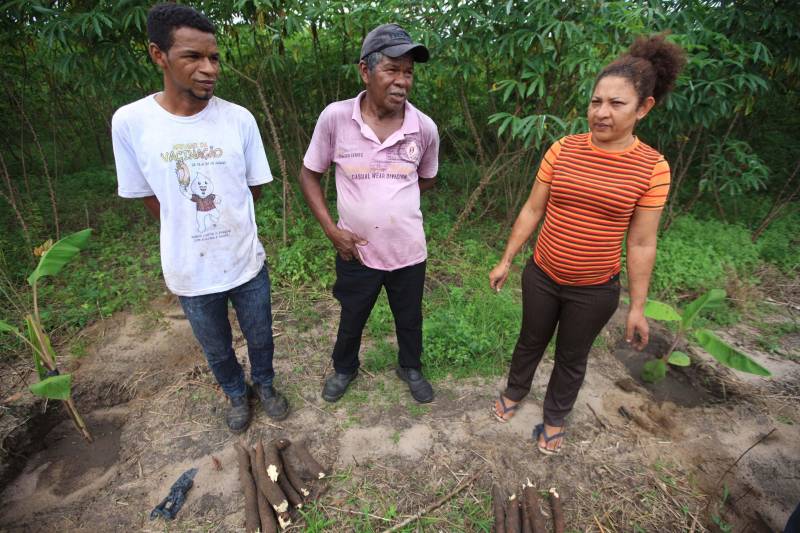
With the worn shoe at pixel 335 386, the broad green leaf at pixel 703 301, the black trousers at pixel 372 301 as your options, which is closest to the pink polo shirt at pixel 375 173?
the black trousers at pixel 372 301

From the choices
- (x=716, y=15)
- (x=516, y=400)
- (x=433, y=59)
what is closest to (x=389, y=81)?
(x=433, y=59)

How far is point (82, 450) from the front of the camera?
2.37m

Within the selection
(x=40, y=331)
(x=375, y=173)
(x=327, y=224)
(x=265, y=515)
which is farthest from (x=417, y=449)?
(x=40, y=331)

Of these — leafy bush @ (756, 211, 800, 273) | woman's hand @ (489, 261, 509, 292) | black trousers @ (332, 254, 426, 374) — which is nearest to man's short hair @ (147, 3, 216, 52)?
black trousers @ (332, 254, 426, 374)

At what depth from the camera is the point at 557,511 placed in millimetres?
1918

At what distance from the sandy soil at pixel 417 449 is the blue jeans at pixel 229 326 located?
1.14ft

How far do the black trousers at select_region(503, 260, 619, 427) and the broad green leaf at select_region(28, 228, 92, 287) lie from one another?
2.27m

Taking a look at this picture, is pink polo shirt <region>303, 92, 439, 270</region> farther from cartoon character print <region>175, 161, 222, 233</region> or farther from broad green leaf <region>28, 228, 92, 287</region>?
broad green leaf <region>28, 228, 92, 287</region>

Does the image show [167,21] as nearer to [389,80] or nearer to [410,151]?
[389,80]

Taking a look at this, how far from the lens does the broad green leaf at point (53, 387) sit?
6.15 ft

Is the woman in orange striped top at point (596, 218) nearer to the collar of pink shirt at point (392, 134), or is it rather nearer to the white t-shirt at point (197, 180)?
the collar of pink shirt at point (392, 134)

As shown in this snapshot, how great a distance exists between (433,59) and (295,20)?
1097 mm

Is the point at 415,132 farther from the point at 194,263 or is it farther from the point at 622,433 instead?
the point at 622,433

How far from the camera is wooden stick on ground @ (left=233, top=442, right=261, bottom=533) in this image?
6.07 ft
